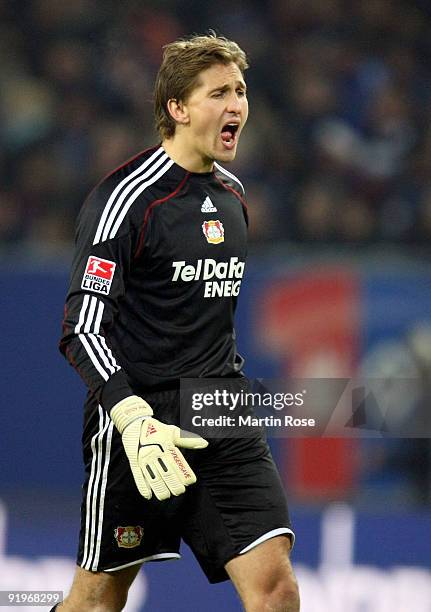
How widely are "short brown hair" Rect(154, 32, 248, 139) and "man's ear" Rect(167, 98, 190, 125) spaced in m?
0.01

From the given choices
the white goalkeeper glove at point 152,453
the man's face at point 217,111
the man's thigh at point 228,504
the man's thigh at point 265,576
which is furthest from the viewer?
the man's face at point 217,111

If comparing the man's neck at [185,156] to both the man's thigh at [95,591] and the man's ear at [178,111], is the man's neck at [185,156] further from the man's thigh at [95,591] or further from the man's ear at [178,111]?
the man's thigh at [95,591]

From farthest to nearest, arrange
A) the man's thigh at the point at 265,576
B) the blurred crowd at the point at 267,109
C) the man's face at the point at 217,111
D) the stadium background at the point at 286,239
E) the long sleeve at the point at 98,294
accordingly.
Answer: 1. the blurred crowd at the point at 267,109
2. the stadium background at the point at 286,239
3. the man's face at the point at 217,111
4. the man's thigh at the point at 265,576
5. the long sleeve at the point at 98,294

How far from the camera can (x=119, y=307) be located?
12.1ft

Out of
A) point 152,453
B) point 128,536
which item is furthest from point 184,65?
point 128,536

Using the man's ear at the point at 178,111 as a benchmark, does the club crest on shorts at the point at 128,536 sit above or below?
below

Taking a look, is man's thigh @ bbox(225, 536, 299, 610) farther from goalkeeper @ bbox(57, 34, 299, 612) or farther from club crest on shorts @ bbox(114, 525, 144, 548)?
club crest on shorts @ bbox(114, 525, 144, 548)

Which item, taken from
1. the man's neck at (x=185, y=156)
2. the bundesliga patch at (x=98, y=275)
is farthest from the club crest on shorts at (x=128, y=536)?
the man's neck at (x=185, y=156)

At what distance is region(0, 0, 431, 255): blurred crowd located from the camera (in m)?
6.79

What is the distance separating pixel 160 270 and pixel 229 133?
17.8 inches

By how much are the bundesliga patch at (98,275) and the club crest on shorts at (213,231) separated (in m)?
0.34

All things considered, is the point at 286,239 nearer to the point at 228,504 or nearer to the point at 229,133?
the point at 229,133

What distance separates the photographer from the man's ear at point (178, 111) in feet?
12.2

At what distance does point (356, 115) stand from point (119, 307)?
3.75 meters
